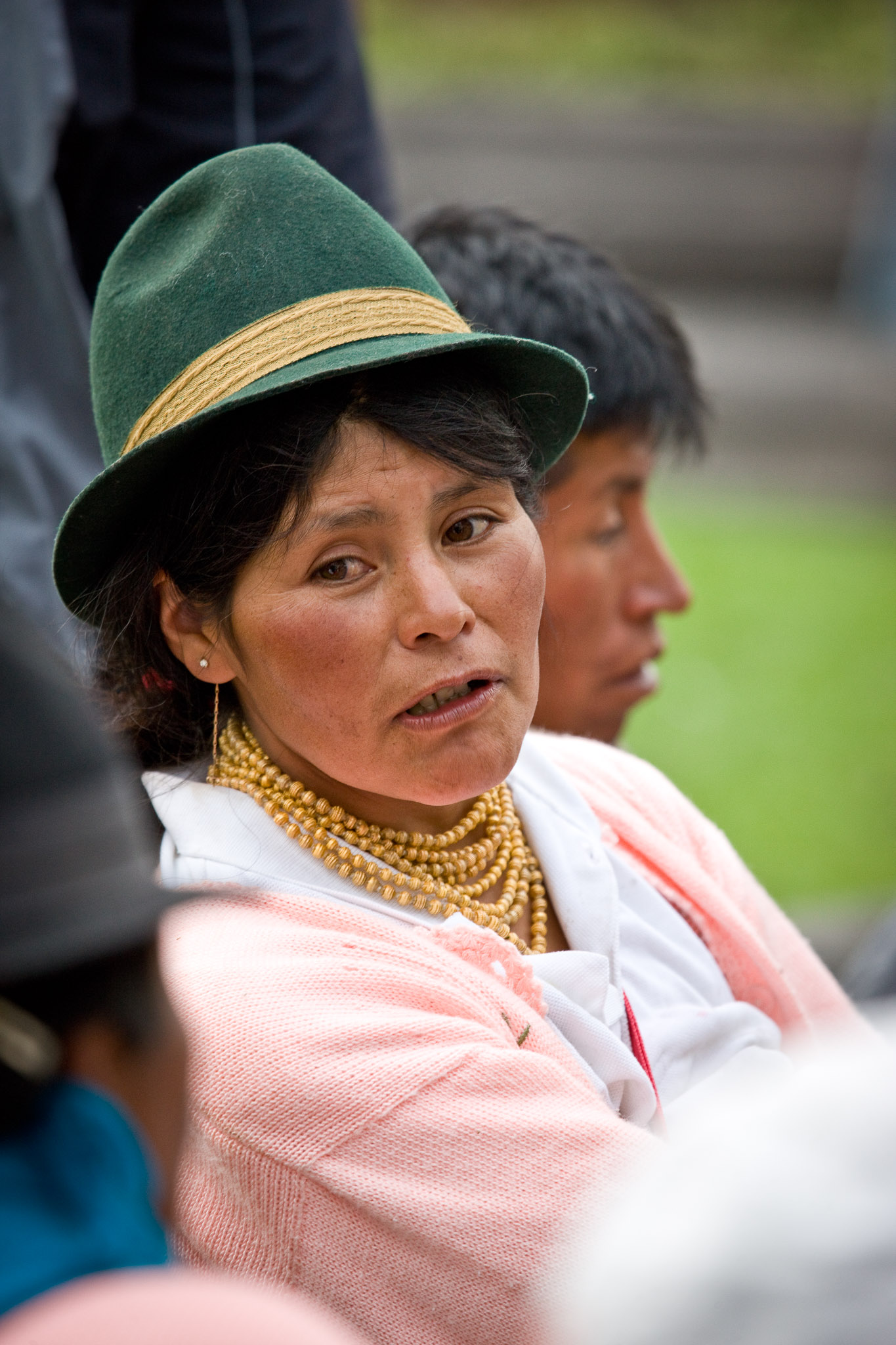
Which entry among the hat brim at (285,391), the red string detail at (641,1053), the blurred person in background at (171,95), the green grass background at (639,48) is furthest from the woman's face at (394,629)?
the green grass background at (639,48)

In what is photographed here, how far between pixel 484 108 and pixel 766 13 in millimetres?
4008

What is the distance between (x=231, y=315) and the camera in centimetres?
168

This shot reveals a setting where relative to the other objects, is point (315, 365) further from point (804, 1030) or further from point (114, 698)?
point (804, 1030)

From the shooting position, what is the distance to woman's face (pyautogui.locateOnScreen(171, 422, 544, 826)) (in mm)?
1716

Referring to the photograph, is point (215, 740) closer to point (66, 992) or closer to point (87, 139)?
point (66, 992)

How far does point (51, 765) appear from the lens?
88cm

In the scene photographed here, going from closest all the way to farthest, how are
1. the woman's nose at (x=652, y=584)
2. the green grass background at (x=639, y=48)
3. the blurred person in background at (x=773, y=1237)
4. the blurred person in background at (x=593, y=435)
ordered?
the blurred person in background at (x=773, y=1237)
the blurred person in background at (x=593, y=435)
the woman's nose at (x=652, y=584)
the green grass background at (x=639, y=48)

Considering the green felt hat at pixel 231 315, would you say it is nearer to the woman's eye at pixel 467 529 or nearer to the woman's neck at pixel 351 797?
the woman's eye at pixel 467 529

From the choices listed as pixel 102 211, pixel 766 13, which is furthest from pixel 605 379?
pixel 766 13

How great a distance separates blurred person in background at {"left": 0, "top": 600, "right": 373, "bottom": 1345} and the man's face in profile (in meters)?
1.72

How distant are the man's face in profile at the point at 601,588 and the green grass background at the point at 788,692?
3099 millimetres

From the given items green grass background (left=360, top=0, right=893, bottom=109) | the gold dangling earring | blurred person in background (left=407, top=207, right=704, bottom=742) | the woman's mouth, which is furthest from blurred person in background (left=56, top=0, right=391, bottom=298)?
green grass background (left=360, top=0, right=893, bottom=109)

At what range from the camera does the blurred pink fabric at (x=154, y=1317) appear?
81cm

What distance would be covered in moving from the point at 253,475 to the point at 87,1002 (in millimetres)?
879
